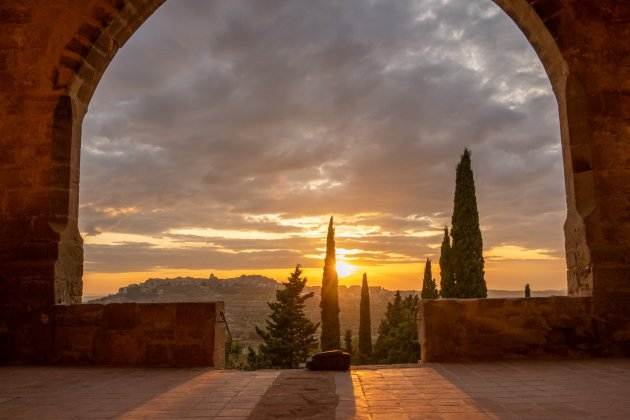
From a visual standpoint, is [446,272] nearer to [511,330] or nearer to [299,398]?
[511,330]

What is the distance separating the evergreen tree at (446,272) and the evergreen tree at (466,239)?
0.99 ft

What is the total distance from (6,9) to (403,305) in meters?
18.9

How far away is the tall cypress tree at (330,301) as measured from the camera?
20.0m

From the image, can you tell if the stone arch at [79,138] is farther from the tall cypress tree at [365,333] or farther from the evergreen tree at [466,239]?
the tall cypress tree at [365,333]

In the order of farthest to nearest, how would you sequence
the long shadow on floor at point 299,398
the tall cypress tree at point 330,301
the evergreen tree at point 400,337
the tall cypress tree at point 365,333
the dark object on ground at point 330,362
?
the tall cypress tree at point 365,333
the tall cypress tree at point 330,301
the evergreen tree at point 400,337
the dark object on ground at point 330,362
the long shadow on floor at point 299,398

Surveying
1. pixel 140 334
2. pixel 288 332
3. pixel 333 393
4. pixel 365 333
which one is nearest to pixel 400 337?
pixel 288 332

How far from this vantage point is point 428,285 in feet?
76.4

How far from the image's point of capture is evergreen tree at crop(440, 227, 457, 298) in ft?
59.8

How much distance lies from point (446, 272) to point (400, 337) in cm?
295

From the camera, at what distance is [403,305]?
21766 mm

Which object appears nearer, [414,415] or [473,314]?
[414,415]

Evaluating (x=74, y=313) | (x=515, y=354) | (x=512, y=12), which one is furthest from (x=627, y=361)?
(x=74, y=313)

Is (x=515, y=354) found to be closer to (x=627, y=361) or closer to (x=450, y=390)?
(x=627, y=361)

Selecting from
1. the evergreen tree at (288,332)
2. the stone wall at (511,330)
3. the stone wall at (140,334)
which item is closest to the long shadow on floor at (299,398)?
the stone wall at (140,334)
